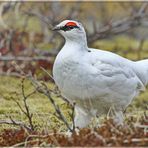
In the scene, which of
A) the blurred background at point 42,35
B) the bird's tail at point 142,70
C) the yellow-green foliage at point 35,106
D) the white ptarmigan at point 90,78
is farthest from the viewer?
the blurred background at point 42,35

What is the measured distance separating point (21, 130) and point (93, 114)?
581 mm

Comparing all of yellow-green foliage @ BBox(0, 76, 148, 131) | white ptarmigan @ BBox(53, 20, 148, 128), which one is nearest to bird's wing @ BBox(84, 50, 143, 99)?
white ptarmigan @ BBox(53, 20, 148, 128)

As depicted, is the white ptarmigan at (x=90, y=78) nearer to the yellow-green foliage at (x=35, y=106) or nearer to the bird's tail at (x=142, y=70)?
the bird's tail at (x=142, y=70)

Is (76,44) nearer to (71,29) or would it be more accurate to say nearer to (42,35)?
(71,29)

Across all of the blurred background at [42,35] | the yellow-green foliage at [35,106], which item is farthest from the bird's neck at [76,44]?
the blurred background at [42,35]

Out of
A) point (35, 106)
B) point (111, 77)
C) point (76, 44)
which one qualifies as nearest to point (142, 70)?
point (111, 77)

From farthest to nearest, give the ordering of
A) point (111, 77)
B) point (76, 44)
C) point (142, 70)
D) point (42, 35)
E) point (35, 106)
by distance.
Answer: point (42, 35), point (35, 106), point (142, 70), point (76, 44), point (111, 77)

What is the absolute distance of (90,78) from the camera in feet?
13.1

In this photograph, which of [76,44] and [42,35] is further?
[42,35]

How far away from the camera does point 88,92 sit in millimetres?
4039

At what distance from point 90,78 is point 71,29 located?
0.46m

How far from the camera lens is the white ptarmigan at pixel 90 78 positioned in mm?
4027

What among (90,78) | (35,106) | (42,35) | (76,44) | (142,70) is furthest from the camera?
(42,35)

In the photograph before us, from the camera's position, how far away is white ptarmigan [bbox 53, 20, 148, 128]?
4.03 metres
